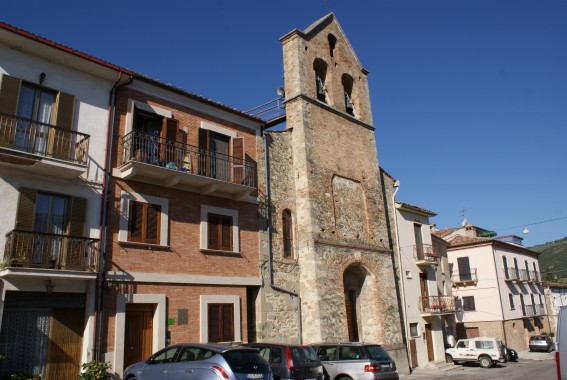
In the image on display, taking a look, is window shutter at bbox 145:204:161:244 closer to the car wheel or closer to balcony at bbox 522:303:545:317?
the car wheel

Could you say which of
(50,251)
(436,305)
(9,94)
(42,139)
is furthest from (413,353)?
(9,94)

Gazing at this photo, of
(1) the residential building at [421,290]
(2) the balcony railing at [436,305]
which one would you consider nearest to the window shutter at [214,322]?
(1) the residential building at [421,290]

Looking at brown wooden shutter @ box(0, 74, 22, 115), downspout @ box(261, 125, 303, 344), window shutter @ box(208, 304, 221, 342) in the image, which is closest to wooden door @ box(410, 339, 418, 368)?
downspout @ box(261, 125, 303, 344)

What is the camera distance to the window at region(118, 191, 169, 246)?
1413 cm

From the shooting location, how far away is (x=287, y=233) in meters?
19.5

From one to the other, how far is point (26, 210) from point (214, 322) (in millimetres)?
6915

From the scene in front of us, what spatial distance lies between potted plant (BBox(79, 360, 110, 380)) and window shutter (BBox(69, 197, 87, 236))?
354 cm

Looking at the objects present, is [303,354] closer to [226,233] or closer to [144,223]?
[226,233]

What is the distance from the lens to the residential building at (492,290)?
36.2m

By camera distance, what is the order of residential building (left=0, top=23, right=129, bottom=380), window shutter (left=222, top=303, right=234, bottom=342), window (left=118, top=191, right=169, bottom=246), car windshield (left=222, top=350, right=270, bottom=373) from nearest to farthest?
car windshield (left=222, top=350, right=270, bottom=373) → residential building (left=0, top=23, right=129, bottom=380) → window (left=118, top=191, right=169, bottom=246) → window shutter (left=222, top=303, right=234, bottom=342)

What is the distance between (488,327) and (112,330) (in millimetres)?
31917

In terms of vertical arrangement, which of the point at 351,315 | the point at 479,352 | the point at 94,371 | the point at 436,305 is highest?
the point at 436,305

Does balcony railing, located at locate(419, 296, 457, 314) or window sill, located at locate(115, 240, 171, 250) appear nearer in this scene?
window sill, located at locate(115, 240, 171, 250)

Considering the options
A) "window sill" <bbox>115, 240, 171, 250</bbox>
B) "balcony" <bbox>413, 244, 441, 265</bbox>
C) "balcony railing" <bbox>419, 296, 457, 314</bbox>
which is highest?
"balcony" <bbox>413, 244, 441, 265</bbox>
